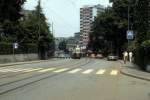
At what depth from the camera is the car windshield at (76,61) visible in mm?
18405

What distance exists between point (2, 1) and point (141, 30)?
12.7 meters

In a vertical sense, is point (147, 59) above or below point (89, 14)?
below

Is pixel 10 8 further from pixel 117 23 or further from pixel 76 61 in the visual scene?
pixel 117 23

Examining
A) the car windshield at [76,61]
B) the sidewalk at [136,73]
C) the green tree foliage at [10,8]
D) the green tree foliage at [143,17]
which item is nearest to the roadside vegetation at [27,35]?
the car windshield at [76,61]

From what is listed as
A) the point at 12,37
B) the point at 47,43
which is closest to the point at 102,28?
the point at 47,43

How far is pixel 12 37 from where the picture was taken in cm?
8431

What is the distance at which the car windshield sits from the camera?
18.4m

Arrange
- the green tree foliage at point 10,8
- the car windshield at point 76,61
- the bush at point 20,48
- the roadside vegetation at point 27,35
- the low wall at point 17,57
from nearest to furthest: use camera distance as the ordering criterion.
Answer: the car windshield at point 76,61 → the green tree foliage at point 10,8 → the low wall at point 17,57 → the bush at point 20,48 → the roadside vegetation at point 27,35

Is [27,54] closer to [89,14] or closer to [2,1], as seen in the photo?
[2,1]

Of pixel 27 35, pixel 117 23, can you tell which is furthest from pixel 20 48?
pixel 117 23

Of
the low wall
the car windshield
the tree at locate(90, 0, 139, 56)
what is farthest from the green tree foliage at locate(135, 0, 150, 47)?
the tree at locate(90, 0, 139, 56)

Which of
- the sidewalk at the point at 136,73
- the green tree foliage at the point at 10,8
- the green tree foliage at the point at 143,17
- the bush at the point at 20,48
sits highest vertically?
the green tree foliage at the point at 10,8

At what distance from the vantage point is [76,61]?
74.6 metres

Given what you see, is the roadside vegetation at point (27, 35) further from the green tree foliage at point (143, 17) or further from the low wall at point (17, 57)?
the green tree foliage at point (143, 17)
